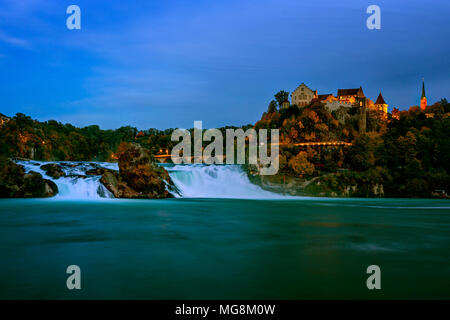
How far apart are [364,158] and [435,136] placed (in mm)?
10157

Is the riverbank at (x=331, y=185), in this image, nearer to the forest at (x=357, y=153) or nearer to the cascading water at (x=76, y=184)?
the forest at (x=357, y=153)

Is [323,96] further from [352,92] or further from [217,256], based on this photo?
[217,256]

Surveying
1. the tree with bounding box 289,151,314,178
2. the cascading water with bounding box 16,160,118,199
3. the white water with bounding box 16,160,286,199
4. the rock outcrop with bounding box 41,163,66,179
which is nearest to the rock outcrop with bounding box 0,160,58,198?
the cascading water with bounding box 16,160,118,199

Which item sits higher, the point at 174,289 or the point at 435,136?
the point at 435,136

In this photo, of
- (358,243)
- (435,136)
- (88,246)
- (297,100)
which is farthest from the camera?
(297,100)

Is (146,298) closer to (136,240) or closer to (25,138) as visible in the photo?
(136,240)

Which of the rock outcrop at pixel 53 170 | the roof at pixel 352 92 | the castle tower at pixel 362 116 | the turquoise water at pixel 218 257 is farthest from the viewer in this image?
the roof at pixel 352 92

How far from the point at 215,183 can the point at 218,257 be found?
3251cm

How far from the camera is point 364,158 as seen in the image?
165ft

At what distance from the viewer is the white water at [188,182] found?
101 feet

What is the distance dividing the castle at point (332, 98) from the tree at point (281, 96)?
5.68 ft

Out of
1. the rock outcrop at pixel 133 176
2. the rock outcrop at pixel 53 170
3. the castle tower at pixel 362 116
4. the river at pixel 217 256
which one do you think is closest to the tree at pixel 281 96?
the castle tower at pixel 362 116

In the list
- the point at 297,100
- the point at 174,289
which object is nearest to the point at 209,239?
the point at 174,289

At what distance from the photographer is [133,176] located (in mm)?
31938
